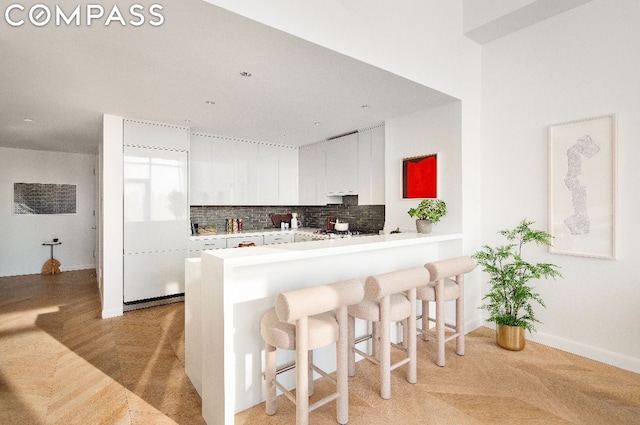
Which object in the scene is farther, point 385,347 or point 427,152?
point 427,152

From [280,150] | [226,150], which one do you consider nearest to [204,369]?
[226,150]

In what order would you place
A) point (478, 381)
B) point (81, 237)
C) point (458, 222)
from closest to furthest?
point (478, 381) → point (458, 222) → point (81, 237)

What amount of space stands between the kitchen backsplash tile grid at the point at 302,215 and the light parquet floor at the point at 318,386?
2222 mm

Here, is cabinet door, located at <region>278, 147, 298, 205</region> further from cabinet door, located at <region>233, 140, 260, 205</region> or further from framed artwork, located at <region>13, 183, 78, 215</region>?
framed artwork, located at <region>13, 183, 78, 215</region>

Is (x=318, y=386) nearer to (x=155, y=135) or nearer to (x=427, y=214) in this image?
(x=427, y=214)

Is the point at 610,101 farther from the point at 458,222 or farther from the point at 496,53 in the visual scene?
the point at 458,222

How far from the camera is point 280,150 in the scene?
18.9 feet

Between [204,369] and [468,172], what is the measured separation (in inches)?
119

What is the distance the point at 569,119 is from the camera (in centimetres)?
283

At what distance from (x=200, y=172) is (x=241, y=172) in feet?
2.22

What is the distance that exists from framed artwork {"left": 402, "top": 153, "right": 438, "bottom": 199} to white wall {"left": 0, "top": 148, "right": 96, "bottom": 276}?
6.54m

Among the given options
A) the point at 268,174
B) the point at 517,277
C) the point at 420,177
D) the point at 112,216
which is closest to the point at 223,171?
the point at 268,174

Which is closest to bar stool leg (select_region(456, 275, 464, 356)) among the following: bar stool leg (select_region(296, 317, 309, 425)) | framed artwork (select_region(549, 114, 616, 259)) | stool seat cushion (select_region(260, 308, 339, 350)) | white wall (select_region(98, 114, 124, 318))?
framed artwork (select_region(549, 114, 616, 259))

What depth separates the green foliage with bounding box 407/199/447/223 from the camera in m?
3.20
